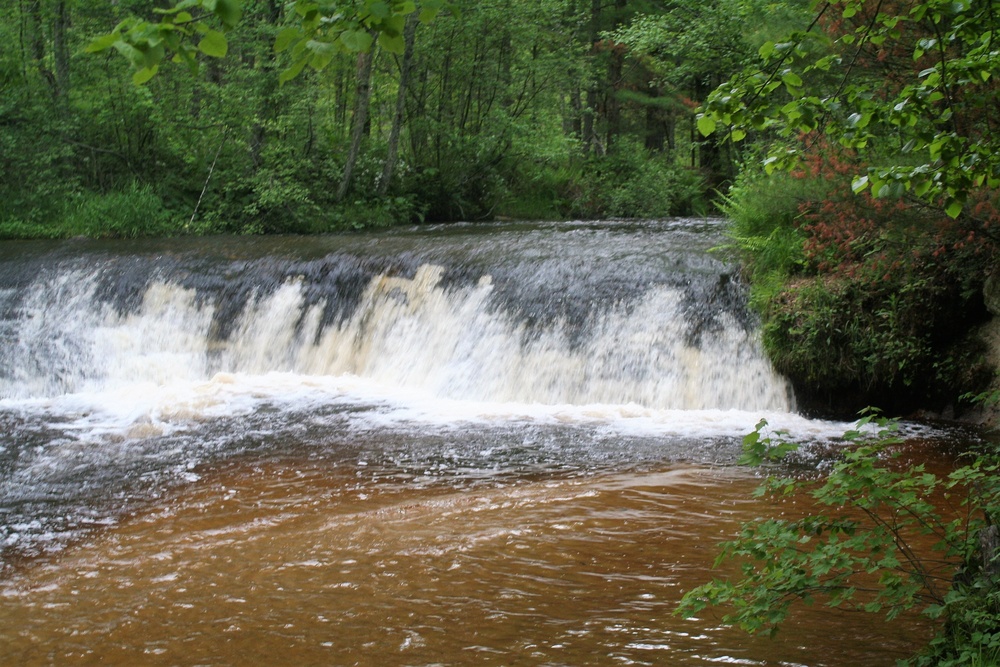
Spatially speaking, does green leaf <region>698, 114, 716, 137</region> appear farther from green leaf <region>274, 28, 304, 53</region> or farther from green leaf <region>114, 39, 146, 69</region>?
green leaf <region>114, 39, 146, 69</region>

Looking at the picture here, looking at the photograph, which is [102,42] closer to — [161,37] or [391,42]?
[161,37]

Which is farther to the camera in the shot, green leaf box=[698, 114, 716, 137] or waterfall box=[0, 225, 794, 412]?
waterfall box=[0, 225, 794, 412]

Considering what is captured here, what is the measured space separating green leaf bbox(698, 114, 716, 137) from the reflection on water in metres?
2.13

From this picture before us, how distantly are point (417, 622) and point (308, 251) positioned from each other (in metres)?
9.63

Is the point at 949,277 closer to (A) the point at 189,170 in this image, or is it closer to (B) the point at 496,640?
(B) the point at 496,640

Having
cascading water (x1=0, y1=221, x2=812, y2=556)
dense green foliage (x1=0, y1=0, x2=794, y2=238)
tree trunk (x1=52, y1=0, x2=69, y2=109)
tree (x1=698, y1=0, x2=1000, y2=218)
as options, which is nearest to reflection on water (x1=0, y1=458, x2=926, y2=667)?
cascading water (x1=0, y1=221, x2=812, y2=556)

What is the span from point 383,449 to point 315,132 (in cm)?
1303

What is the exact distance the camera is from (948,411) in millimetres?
8570

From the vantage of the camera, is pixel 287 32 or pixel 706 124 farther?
pixel 706 124

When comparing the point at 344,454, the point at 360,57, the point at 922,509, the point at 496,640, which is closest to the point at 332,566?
the point at 496,640

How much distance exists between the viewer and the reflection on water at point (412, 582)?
3.95 m

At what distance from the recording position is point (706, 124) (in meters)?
3.64

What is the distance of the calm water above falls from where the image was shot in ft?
13.7

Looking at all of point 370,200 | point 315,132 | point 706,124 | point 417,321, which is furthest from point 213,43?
point 315,132
